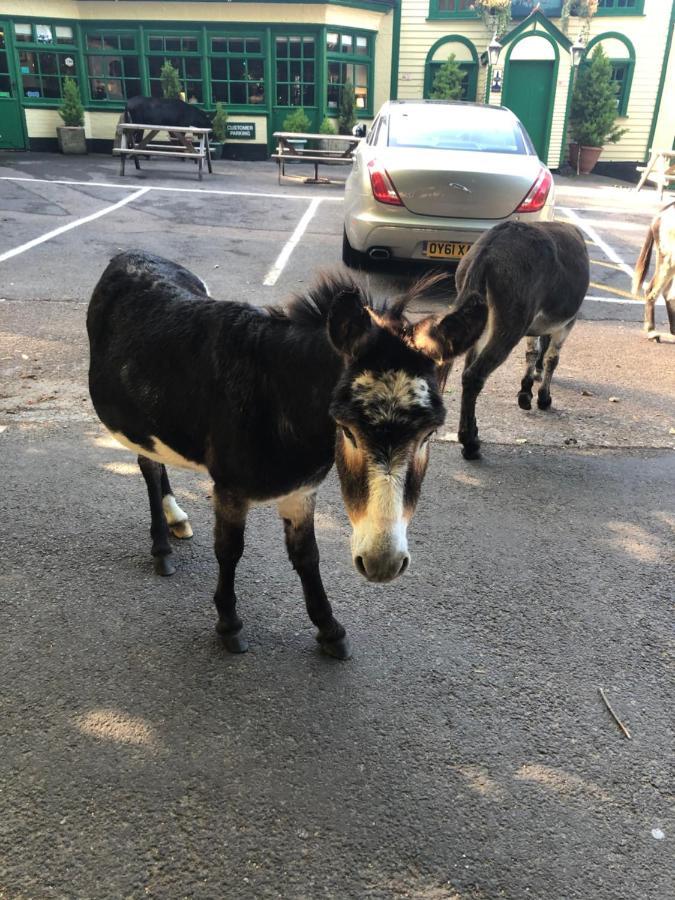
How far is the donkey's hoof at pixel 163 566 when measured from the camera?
135 inches

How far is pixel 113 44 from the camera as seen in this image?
19.5 meters

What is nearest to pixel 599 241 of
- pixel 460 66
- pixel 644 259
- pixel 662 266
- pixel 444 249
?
pixel 644 259

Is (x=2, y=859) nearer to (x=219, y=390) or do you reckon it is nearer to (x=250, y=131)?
(x=219, y=390)

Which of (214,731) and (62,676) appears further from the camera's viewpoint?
(62,676)

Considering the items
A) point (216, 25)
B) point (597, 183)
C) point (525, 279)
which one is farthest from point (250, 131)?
point (525, 279)

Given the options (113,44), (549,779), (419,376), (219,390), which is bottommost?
(549,779)

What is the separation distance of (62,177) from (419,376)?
15.6 m

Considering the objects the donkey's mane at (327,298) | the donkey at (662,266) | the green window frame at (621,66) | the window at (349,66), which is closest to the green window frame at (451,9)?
the window at (349,66)

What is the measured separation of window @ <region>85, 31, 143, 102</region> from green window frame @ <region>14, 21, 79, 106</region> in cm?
48

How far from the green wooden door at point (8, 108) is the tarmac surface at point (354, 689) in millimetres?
17586

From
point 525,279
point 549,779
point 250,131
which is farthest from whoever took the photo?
point 250,131

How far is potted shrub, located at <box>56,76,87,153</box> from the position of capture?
731 inches

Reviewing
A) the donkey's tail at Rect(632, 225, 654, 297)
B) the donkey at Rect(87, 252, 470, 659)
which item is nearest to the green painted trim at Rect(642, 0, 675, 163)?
the donkey's tail at Rect(632, 225, 654, 297)

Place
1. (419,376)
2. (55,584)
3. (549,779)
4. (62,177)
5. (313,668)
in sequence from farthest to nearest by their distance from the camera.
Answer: (62,177)
(55,584)
(313,668)
(549,779)
(419,376)
